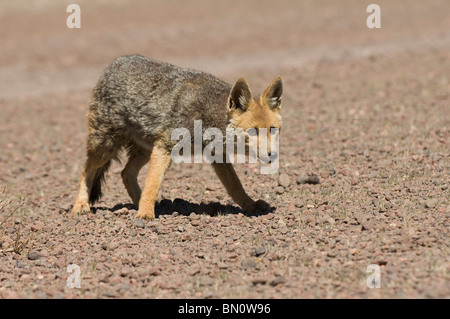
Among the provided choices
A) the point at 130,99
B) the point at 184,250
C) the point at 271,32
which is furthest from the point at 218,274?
the point at 271,32

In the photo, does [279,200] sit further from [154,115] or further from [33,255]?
[33,255]

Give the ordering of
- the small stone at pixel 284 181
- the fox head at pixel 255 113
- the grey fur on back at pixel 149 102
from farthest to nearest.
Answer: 1. the small stone at pixel 284 181
2. the grey fur on back at pixel 149 102
3. the fox head at pixel 255 113

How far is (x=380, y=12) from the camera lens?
31703 millimetres

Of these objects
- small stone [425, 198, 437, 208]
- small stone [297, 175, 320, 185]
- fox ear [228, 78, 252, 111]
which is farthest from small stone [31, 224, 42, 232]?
small stone [425, 198, 437, 208]

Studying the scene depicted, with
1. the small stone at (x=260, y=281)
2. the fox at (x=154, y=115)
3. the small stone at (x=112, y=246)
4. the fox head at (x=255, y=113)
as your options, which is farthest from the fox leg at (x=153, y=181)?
the small stone at (x=260, y=281)

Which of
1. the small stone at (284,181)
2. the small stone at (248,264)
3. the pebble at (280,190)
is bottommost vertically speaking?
the small stone at (248,264)

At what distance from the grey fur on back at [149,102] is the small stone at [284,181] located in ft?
5.61

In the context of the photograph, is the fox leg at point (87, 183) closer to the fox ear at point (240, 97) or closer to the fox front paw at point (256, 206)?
the fox front paw at point (256, 206)

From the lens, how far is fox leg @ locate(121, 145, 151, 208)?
9.92m

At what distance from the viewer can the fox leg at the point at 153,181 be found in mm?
8750

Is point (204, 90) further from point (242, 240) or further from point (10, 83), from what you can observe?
point (10, 83)

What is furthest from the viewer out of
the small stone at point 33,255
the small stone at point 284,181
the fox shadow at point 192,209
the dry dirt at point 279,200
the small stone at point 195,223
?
the small stone at point 284,181

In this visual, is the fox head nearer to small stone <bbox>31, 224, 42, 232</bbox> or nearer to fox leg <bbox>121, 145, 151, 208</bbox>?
fox leg <bbox>121, 145, 151, 208</bbox>

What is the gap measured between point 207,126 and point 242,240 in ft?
5.25
